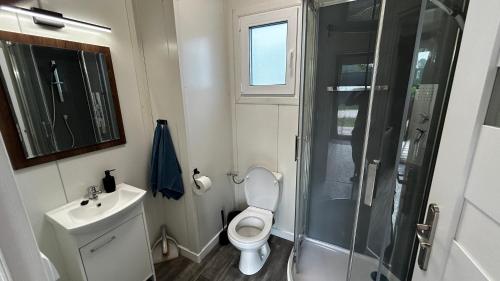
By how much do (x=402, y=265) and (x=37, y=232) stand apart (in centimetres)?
222

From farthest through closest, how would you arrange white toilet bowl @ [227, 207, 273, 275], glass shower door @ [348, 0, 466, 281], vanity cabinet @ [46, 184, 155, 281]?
A: 1. white toilet bowl @ [227, 207, 273, 275]
2. vanity cabinet @ [46, 184, 155, 281]
3. glass shower door @ [348, 0, 466, 281]

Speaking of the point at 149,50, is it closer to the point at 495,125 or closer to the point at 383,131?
the point at 383,131

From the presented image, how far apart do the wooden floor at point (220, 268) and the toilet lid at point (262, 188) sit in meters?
0.48

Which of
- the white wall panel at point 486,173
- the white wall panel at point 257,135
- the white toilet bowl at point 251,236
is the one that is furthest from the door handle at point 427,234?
the white wall panel at point 257,135

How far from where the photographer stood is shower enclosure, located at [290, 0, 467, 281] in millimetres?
1089

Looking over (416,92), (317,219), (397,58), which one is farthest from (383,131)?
(317,219)

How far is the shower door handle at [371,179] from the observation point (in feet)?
4.13

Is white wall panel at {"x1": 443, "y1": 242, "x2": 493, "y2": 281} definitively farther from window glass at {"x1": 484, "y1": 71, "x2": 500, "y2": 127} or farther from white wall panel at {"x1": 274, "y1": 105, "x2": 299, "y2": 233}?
white wall panel at {"x1": 274, "y1": 105, "x2": 299, "y2": 233}

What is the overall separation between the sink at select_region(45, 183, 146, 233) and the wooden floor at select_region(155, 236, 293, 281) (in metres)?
0.84

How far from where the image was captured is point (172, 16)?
5.09 feet

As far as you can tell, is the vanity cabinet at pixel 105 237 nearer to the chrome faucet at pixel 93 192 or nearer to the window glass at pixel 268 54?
the chrome faucet at pixel 93 192

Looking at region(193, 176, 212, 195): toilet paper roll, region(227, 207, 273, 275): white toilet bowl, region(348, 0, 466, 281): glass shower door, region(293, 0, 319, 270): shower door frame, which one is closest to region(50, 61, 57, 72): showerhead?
region(193, 176, 212, 195): toilet paper roll

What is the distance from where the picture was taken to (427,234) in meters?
0.72

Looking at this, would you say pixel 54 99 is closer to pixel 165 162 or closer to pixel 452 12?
pixel 165 162
